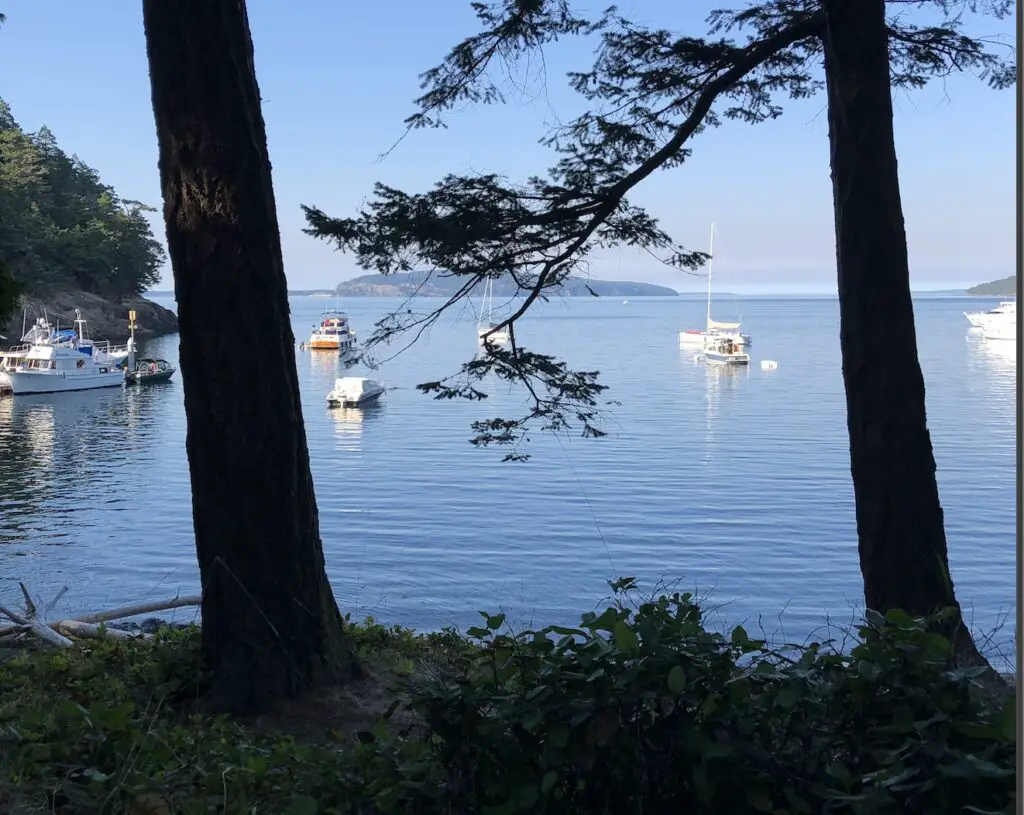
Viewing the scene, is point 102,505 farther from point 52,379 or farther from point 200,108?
point 52,379

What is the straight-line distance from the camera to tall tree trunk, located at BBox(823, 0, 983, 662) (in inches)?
193

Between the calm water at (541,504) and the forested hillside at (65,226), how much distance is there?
8806 mm

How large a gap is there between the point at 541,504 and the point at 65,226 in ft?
155

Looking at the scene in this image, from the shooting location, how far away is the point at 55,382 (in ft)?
171

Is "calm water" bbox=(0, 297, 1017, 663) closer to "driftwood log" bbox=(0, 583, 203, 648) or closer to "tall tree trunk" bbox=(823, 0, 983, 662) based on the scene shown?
"tall tree trunk" bbox=(823, 0, 983, 662)

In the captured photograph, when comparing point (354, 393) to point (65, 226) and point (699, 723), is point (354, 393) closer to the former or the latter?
point (65, 226)

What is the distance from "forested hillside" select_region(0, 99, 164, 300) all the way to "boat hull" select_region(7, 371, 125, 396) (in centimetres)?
406

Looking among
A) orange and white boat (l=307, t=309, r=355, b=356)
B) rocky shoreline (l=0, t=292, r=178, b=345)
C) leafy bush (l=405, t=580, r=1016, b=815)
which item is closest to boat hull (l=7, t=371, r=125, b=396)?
rocky shoreline (l=0, t=292, r=178, b=345)

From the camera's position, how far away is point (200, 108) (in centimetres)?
389

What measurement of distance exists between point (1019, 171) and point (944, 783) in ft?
3.26

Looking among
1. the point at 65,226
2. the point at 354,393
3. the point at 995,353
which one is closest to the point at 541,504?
the point at 354,393

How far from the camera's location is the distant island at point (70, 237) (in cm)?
5088

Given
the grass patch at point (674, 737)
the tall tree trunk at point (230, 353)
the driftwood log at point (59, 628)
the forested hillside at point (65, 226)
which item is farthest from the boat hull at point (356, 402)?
the grass patch at point (674, 737)

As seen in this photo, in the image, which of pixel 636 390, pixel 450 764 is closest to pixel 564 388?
pixel 450 764
